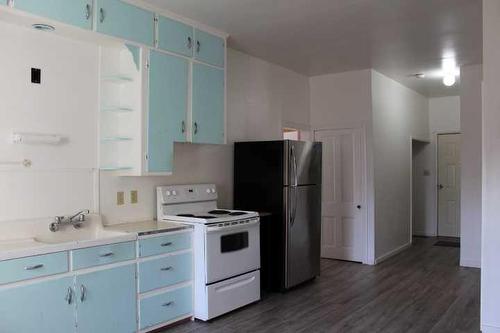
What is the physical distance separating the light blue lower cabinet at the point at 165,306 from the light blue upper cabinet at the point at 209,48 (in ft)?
7.09

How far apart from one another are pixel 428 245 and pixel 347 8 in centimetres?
515

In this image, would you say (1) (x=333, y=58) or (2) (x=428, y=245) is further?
(2) (x=428, y=245)

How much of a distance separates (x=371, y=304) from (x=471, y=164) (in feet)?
8.99

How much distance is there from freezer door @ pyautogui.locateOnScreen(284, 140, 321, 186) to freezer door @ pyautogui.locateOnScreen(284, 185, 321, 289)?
84mm

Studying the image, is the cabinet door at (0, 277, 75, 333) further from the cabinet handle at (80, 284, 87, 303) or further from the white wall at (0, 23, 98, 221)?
the white wall at (0, 23, 98, 221)

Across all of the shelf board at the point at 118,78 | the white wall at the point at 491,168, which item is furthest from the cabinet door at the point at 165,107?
the white wall at the point at 491,168

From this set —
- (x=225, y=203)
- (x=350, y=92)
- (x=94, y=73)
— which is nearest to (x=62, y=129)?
(x=94, y=73)

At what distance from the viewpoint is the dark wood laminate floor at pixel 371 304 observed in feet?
12.2

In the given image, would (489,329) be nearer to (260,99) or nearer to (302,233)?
(302,233)

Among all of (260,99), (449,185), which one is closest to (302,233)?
(260,99)

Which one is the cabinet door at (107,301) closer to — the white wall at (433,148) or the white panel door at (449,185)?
the white wall at (433,148)

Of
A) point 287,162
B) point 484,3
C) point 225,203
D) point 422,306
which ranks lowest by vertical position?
point 422,306

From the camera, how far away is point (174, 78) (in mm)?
3941

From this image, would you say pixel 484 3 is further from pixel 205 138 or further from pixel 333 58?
pixel 205 138
